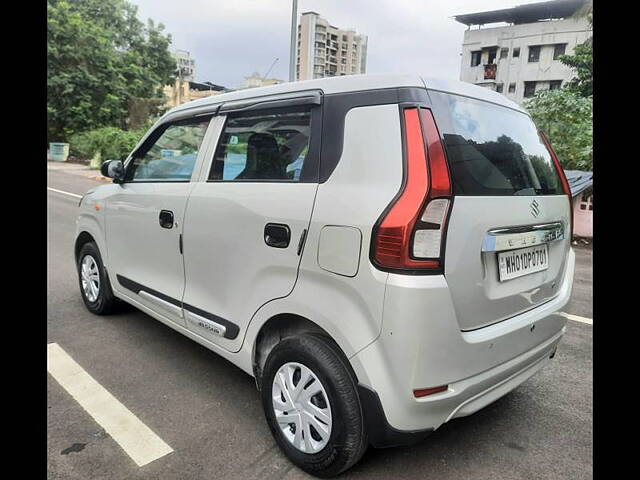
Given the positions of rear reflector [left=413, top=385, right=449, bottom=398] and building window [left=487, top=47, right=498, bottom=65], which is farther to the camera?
building window [left=487, top=47, right=498, bottom=65]

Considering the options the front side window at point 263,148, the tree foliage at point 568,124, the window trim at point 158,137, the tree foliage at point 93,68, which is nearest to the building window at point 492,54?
the tree foliage at point 93,68

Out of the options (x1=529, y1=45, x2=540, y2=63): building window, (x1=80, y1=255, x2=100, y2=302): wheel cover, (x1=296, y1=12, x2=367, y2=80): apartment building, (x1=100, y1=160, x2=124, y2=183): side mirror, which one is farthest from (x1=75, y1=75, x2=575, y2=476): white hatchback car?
(x1=529, y1=45, x2=540, y2=63): building window

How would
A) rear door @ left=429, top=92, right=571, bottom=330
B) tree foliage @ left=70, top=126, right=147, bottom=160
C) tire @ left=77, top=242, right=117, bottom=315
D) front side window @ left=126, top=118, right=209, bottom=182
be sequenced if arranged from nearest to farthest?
1. rear door @ left=429, top=92, right=571, bottom=330
2. front side window @ left=126, top=118, right=209, bottom=182
3. tire @ left=77, top=242, right=117, bottom=315
4. tree foliage @ left=70, top=126, right=147, bottom=160

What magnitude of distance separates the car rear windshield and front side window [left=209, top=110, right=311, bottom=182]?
0.66 meters

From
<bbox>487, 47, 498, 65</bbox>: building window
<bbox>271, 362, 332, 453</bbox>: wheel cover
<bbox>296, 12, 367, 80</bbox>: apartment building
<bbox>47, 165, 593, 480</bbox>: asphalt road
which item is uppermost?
<bbox>487, 47, 498, 65</bbox>: building window

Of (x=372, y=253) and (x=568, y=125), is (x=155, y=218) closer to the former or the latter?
(x=372, y=253)

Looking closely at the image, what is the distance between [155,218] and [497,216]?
7.01ft

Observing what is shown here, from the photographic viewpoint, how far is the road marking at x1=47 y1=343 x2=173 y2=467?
228 cm

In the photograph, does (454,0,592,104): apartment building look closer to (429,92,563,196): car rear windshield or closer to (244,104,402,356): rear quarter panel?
(429,92,563,196): car rear windshield

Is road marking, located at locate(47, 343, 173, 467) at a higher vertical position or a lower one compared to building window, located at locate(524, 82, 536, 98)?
lower

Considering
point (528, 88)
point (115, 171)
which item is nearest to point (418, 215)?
point (115, 171)

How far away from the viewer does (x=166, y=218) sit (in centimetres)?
291
